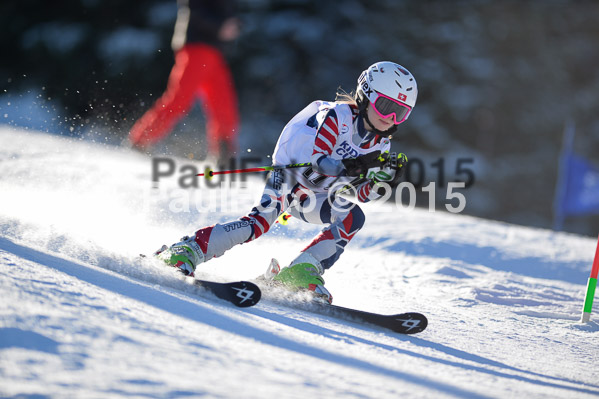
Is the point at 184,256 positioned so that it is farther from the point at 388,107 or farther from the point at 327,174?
the point at 388,107

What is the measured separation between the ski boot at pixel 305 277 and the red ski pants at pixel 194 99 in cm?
356

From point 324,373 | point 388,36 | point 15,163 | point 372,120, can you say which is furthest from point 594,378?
point 388,36

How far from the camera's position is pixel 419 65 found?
54.8 feet

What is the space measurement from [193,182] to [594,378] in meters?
4.78

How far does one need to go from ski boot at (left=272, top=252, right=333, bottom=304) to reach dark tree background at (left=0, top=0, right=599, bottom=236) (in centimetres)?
896

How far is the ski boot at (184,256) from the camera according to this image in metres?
3.31

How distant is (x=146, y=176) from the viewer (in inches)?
273

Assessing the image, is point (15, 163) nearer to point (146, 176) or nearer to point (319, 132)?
point (146, 176)

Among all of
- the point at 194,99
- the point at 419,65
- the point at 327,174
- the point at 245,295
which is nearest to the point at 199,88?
the point at 194,99

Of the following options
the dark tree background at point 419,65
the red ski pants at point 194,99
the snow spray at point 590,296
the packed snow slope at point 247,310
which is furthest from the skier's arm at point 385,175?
the dark tree background at point 419,65

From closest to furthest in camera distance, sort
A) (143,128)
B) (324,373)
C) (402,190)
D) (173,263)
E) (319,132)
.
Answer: (324,373) < (173,263) < (319,132) < (143,128) < (402,190)

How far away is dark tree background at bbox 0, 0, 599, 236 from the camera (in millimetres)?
14328

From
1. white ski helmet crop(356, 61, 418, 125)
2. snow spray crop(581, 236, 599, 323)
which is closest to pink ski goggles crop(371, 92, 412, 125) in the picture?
white ski helmet crop(356, 61, 418, 125)

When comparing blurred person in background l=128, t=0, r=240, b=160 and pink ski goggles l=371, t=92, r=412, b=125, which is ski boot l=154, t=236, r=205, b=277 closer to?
pink ski goggles l=371, t=92, r=412, b=125
